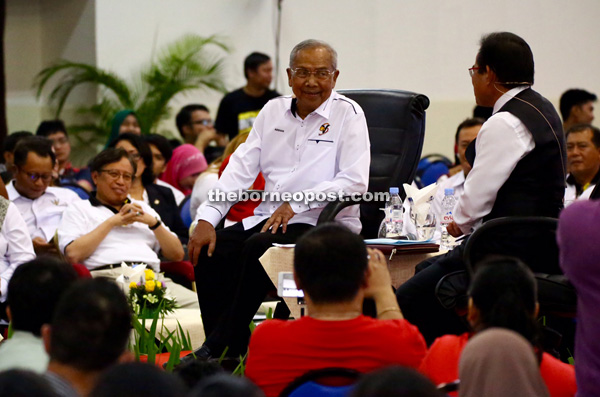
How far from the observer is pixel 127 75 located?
909 centimetres

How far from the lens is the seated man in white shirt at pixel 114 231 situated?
4.62 metres

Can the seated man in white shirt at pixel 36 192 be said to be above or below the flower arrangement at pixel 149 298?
above

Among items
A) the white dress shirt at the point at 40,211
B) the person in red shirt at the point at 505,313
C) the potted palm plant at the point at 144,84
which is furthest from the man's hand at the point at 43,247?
the potted palm plant at the point at 144,84

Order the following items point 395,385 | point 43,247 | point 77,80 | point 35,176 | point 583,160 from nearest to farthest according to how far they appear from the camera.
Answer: point 395,385, point 43,247, point 35,176, point 583,160, point 77,80

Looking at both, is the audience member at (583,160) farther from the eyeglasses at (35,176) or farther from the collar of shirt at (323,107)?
the eyeglasses at (35,176)

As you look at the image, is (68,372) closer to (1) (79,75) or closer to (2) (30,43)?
(1) (79,75)

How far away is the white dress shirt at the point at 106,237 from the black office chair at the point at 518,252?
213 cm

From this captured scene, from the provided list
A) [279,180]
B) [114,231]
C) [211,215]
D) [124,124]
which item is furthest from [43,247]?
[124,124]

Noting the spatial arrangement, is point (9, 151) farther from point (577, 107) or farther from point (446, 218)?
point (577, 107)

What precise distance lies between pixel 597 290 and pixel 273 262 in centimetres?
150

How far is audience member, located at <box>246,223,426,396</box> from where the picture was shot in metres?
2.23

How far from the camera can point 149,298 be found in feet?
14.0

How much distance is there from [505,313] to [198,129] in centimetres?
593

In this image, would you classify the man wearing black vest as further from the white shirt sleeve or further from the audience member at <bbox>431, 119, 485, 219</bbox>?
the audience member at <bbox>431, 119, 485, 219</bbox>
